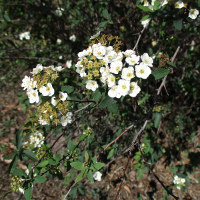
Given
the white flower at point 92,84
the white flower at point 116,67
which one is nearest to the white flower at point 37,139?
the white flower at point 92,84

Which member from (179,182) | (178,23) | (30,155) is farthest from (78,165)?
(179,182)

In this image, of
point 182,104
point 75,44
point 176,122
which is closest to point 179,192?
point 176,122

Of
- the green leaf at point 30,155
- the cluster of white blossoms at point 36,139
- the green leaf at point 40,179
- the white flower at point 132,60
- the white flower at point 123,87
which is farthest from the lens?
the cluster of white blossoms at point 36,139

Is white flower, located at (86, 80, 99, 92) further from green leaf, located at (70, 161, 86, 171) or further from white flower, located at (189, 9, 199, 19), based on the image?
white flower, located at (189, 9, 199, 19)

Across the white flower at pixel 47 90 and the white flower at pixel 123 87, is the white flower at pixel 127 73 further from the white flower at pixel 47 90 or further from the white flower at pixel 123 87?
the white flower at pixel 47 90

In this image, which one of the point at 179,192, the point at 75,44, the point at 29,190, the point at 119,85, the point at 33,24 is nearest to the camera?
the point at 119,85

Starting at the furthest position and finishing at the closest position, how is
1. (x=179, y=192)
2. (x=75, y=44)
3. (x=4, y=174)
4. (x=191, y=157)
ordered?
(x=75, y=44) → (x=4, y=174) → (x=191, y=157) → (x=179, y=192)

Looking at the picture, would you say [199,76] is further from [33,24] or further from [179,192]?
[33,24]
